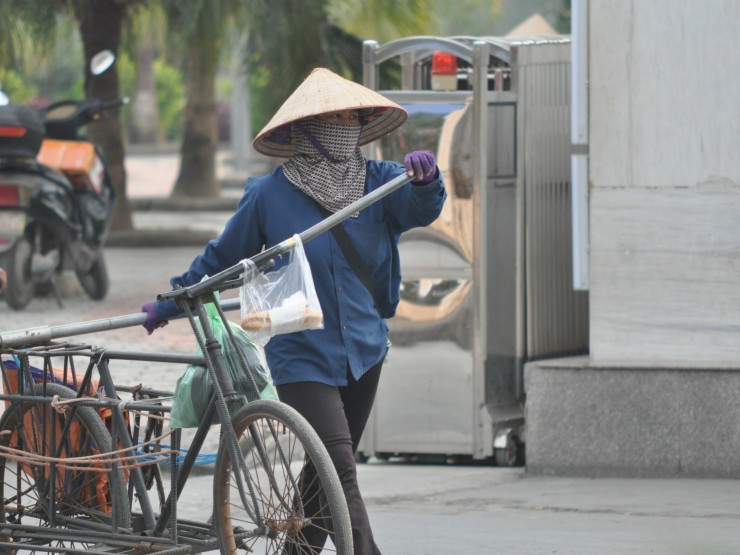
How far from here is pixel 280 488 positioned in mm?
4320

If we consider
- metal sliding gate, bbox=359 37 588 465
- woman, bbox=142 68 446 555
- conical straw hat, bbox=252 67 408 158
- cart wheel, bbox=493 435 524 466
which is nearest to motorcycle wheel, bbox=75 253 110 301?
metal sliding gate, bbox=359 37 588 465

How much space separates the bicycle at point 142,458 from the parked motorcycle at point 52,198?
652 centimetres

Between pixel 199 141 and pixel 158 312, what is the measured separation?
1796 centimetres

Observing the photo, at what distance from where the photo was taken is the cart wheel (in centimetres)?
738

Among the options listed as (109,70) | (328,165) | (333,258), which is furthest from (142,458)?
(109,70)

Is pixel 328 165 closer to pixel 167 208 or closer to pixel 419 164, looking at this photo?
pixel 419 164

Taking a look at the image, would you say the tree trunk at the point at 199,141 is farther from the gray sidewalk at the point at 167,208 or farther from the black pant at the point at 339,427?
the black pant at the point at 339,427

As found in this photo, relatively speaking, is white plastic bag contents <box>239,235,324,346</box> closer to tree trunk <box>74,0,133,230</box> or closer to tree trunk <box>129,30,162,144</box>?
tree trunk <box>74,0,133,230</box>

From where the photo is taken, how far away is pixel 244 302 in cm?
436

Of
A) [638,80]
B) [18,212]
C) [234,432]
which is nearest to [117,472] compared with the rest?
[234,432]

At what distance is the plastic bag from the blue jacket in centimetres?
11

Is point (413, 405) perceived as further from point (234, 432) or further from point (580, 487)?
point (234, 432)

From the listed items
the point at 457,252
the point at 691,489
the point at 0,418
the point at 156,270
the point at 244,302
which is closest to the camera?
the point at 244,302

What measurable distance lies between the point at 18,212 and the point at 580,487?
6.02m
